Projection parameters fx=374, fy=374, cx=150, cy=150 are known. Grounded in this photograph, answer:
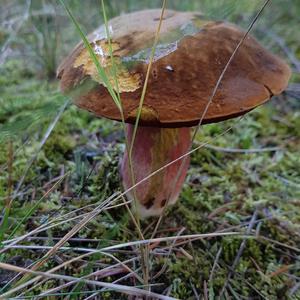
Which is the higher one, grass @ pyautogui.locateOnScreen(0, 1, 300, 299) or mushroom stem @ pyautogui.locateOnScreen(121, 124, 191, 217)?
mushroom stem @ pyautogui.locateOnScreen(121, 124, 191, 217)

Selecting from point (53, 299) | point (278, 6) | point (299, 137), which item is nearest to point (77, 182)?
point (53, 299)

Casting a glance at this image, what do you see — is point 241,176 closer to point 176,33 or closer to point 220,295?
point 220,295

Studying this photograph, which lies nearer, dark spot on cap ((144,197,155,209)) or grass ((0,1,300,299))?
grass ((0,1,300,299))

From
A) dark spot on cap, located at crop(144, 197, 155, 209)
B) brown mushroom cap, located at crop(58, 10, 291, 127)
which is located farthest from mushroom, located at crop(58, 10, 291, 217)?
dark spot on cap, located at crop(144, 197, 155, 209)

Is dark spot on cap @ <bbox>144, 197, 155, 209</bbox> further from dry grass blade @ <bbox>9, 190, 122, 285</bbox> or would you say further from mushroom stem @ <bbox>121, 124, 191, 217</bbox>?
dry grass blade @ <bbox>9, 190, 122, 285</bbox>

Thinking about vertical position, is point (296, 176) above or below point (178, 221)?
below

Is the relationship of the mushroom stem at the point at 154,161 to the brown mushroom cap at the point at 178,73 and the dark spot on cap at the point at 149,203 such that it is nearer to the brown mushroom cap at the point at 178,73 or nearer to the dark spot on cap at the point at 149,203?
the dark spot on cap at the point at 149,203
